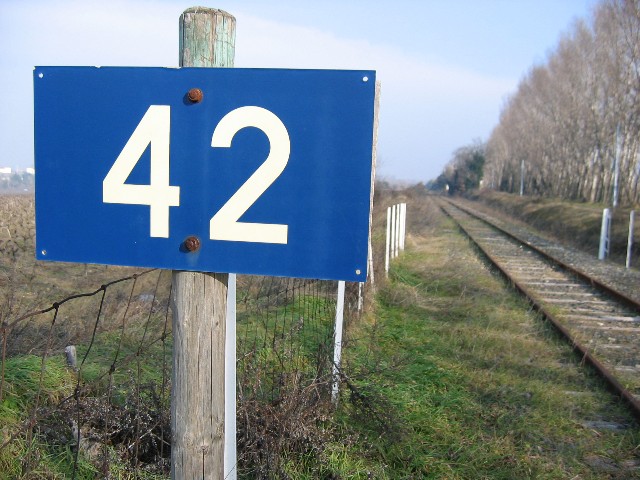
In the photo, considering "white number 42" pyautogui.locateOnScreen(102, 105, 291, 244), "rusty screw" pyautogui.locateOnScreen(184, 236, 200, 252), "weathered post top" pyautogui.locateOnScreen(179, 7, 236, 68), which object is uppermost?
"weathered post top" pyautogui.locateOnScreen(179, 7, 236, 68)

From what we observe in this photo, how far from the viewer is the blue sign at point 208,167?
1.64 meters

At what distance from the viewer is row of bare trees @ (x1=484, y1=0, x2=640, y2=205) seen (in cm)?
3158

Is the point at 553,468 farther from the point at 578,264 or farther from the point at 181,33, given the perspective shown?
the point at 578,264

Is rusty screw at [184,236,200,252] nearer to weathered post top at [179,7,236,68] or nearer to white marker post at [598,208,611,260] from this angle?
weathered post top at [179,7,236,68]

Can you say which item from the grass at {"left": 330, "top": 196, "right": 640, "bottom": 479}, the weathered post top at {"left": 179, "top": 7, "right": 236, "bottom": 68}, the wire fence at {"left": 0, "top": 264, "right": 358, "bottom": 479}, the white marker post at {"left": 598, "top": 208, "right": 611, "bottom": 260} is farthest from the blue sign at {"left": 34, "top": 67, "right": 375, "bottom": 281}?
the white marker post at {"left": 598, "top": 208, "right": 611, "bottom": 260}

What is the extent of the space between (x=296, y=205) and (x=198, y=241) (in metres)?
0.31

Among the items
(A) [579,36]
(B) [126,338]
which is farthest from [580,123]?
(B) [126,338]

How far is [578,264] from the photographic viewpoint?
15.4m

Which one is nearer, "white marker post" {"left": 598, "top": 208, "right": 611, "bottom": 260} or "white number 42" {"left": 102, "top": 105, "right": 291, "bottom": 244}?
"white number 42" {"left": 102, "top": 105, "right": 291, "bottom": 244}

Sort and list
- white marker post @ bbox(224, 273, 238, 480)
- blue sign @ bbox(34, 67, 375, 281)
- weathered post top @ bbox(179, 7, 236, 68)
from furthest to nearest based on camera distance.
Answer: white marker post @ bbox(224, 273, 238, 480) < weathered post top @ bbox(179, 7, 236, 68) < blue sign @ bbox(34, 67, 375, 281)

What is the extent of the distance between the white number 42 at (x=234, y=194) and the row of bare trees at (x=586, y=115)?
24275mm

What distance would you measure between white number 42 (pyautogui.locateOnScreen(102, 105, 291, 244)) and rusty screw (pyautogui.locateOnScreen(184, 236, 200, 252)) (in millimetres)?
44

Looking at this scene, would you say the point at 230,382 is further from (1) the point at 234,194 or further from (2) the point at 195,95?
(2) the point at 195,95

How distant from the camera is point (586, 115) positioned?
41.8 metres
